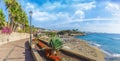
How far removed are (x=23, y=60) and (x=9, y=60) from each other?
964mm

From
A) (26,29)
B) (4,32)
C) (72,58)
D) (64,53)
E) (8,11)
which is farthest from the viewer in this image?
(26,29)

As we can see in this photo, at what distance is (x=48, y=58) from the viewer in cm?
1659

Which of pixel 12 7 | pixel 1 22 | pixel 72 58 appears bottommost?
pixel 72 58

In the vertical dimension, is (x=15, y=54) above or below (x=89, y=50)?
above

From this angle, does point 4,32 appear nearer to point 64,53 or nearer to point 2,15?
point 2,15

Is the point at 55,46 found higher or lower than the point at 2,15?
lower

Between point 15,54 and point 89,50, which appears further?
point 89,50

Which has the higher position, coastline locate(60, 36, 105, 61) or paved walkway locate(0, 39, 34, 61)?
paved walkway locate(0, 39, 34, 61)

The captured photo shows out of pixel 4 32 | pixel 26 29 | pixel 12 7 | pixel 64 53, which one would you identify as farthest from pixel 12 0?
pixel 64 53

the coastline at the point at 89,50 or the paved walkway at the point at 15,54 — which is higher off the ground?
the paved walkway at the point at 15,54

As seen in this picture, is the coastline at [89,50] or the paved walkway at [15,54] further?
the coastline at [89,50]

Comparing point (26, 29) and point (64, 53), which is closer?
point (64, 53)

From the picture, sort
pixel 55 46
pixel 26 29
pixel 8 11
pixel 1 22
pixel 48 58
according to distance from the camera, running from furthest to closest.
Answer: pixel 26 29 < pixel 8 11 < pixel 1 22 < pixel 55 46 < pixel 48 58

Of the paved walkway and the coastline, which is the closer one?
the paved walkway
